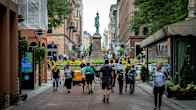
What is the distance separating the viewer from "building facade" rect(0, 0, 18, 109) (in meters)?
20.4

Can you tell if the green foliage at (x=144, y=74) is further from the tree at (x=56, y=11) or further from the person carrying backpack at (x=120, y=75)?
the person carrying backpack at (x=120, y=75)

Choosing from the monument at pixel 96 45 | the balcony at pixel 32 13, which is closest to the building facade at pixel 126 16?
the monument at pixel 96 45

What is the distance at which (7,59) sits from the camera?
20766mm

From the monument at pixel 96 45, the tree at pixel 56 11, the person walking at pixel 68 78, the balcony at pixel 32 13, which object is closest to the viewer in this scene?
the balcony at pixel 32 13

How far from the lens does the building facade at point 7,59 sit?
20408mm

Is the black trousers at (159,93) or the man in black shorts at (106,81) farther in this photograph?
the man in black shorts at (106,81)

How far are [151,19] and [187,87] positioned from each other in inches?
1142

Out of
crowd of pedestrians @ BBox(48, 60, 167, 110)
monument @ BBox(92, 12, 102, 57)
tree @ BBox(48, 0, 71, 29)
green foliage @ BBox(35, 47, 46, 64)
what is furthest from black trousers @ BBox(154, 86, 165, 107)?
monument @ BBox(92, 12, 102, 57)

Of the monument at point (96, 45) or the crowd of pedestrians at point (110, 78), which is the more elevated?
the monument at point (96, 45)

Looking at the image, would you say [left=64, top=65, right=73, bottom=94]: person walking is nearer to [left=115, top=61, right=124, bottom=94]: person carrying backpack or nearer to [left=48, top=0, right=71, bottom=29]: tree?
[left=115, top=61, right=124, bottom=94]: person carrying backpack

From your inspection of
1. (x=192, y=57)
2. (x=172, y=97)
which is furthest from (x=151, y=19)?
(x=172, y=97)

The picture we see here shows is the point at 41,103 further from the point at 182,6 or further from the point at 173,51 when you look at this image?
the point at 182,6

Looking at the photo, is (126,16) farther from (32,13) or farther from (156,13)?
(32,13)

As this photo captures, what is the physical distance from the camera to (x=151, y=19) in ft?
171
